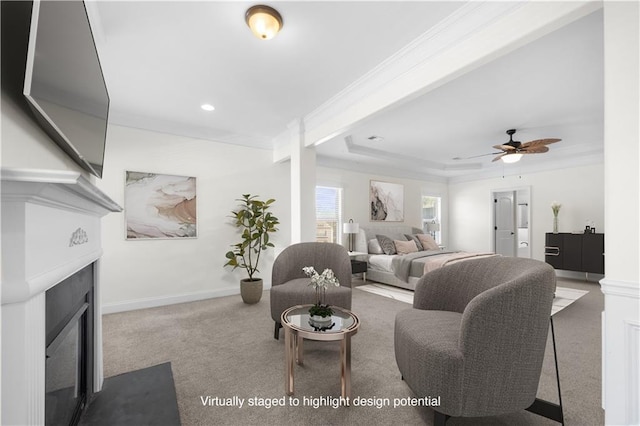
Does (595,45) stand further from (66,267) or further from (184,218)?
(184,218)

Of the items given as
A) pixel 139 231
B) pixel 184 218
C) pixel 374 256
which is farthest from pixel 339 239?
pixel 139 231

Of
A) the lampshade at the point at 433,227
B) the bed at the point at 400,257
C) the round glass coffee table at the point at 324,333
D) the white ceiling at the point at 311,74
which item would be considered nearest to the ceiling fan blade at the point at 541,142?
the white ceiling at the point at 311,74

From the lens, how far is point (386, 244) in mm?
5871

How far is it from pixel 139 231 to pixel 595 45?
5.12 metres

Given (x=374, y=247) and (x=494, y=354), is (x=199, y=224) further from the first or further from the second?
(x=494, y=354)

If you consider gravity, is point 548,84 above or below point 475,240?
above

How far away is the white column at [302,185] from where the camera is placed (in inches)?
157

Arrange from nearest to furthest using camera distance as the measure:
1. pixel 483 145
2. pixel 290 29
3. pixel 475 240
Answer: pixel 290 29 < pixel 483 145 < pixel 475 240

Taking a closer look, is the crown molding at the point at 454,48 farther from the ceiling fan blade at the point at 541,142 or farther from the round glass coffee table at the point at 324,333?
the ceiling fan blade at the point at 541,142

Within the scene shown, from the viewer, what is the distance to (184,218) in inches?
163

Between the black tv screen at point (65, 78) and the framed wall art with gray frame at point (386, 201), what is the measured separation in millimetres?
5502

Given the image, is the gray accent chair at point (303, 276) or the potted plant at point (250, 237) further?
the potted plant at point (250, 237)

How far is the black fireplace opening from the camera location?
1104 millimetres

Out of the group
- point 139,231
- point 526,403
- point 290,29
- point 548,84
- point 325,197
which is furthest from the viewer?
point 325,197
